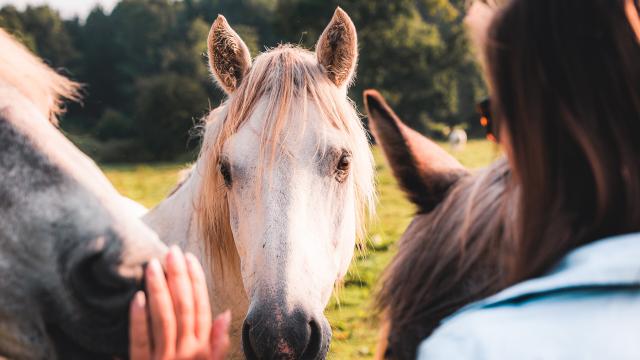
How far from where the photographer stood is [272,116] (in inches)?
97.0

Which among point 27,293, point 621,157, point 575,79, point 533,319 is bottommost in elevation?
point 27,293

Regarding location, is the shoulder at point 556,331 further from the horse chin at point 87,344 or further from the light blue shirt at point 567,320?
the horse chin at point 87,344

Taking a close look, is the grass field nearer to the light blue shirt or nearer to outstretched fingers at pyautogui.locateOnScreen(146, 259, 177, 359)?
the light blue shirt

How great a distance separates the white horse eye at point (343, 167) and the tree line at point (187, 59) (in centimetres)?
1841

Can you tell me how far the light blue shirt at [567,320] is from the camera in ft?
2.13

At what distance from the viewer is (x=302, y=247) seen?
2180 mm

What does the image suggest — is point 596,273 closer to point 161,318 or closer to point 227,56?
point 161,318

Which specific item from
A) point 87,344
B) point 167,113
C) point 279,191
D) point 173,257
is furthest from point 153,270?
point 167,113

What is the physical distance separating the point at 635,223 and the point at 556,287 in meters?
0.20

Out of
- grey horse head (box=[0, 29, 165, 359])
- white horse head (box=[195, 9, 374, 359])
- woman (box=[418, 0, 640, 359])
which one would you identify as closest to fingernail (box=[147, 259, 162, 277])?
grey horse head (box=[0, 29, 165, 359])

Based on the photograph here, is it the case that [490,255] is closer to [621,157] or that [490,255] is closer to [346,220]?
[621,157]

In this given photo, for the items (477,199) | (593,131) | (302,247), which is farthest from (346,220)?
(593,131)

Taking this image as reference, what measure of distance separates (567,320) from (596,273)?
0.22ft

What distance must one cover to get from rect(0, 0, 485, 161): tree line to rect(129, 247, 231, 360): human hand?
65.4ft
